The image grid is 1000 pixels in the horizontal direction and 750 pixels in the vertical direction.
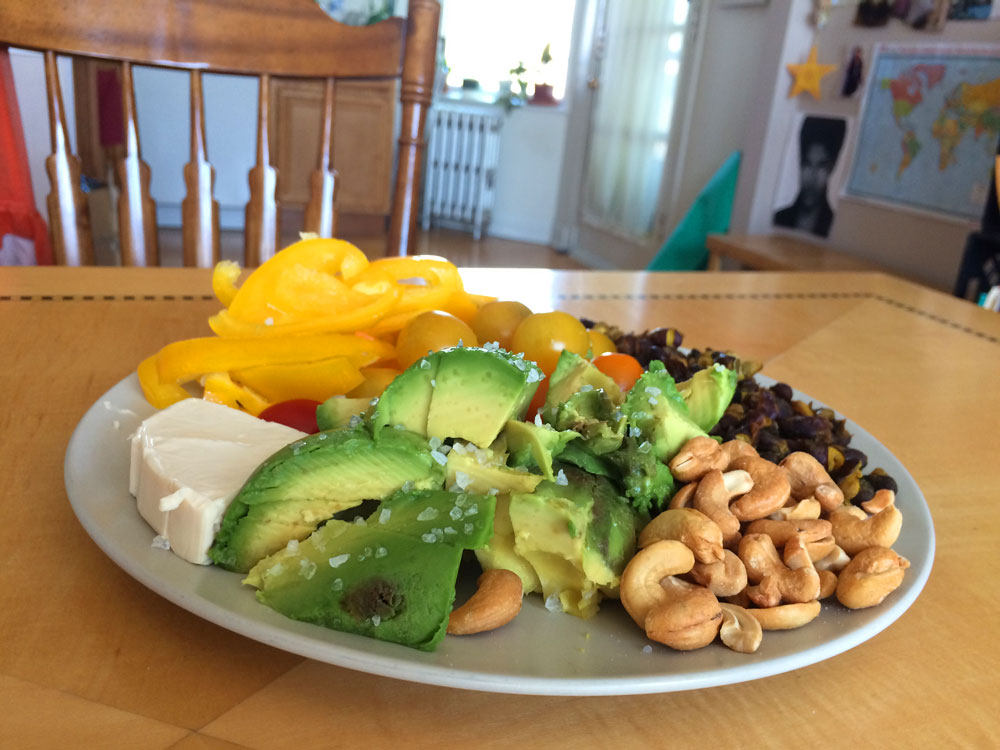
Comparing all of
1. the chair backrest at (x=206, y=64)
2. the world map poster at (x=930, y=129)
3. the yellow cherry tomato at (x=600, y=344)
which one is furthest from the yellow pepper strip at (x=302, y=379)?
the world map poster at (x=930, y=129)

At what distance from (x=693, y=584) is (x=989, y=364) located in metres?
0.91

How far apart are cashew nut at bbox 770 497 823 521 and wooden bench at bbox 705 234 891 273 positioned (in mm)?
2412

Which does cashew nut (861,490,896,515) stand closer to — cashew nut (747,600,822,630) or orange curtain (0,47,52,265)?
cashew nut (747,600,822,630)

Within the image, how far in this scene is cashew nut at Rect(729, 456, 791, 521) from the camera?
0.50 metres

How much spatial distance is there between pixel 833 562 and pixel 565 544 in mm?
172

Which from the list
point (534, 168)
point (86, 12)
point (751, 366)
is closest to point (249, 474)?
point (751, 366)

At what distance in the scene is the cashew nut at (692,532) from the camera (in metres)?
0.45

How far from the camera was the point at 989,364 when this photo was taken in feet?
3.80

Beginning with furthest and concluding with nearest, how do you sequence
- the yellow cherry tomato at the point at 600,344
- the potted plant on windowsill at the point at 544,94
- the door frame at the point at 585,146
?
the potted plant on windowsill at the point at 544,94 → the door frame at the point at 585,146 → the yellow cherry tomato at the point at 600,344

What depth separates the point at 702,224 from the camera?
3.79 meters

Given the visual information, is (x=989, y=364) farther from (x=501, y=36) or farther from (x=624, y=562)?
(x=501, y=36)

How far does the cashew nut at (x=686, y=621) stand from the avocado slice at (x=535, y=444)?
0.30 feet

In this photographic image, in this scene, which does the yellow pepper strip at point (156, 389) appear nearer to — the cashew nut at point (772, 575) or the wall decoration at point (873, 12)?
the cashew nut at point (772, 575)

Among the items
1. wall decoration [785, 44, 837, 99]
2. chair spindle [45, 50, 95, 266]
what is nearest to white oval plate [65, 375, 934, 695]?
chair spindle [45, 50, 95, 266]
